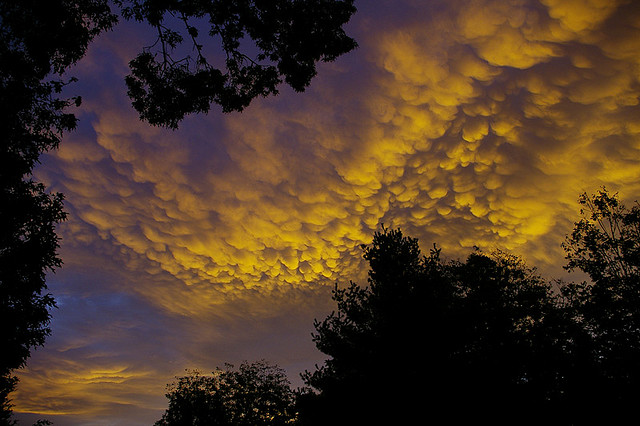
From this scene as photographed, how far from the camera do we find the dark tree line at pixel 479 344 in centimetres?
1088

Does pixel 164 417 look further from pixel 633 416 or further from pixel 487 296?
pixel 633 416

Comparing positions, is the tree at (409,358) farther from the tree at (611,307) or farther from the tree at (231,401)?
the tree at (231,401)

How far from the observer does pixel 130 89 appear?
10.4m

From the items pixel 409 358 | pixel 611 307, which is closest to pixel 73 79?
pixel 409 358

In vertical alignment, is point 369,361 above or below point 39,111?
below

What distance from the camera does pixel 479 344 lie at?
1286cm

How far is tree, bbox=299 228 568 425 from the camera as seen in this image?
10.7 m

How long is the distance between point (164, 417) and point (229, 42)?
55.5m

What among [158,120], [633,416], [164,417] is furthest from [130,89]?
[164,417]

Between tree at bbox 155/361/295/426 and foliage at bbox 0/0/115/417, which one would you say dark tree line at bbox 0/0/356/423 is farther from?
tree at bbox 155/361/295/426

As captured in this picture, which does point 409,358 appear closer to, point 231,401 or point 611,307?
point 611,307

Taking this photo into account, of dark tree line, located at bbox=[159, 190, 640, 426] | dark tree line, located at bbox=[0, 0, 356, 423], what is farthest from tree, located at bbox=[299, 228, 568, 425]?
dark tree line, located at bbox=[0, 0, 356, 423]

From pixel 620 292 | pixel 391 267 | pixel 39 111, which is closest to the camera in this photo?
pixel 39 111

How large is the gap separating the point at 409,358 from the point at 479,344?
13.1 ft
